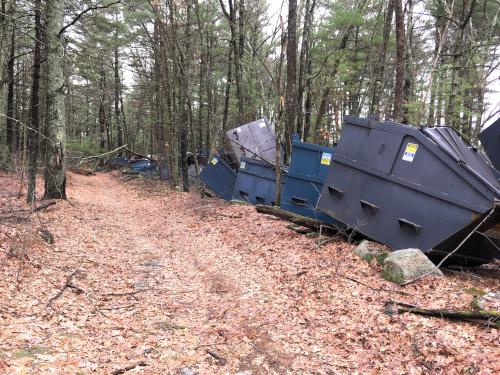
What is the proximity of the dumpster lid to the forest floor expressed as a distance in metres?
1.62

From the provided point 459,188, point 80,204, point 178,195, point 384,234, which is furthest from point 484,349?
point 178,195

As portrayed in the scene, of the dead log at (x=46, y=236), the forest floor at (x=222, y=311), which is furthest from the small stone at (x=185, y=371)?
the dead log at (x=46, y=236)

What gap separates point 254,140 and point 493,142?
24.8ft

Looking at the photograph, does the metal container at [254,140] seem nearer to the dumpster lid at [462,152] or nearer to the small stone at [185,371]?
the dumpster lid at [462,152]

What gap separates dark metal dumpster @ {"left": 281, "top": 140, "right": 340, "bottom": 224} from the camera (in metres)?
9.90

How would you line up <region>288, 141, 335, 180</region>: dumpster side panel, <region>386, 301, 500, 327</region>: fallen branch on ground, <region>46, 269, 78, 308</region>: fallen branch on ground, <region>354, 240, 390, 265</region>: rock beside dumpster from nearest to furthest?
1. <region>386, 301, 500, 327</region>: fallen branch on ground
2. <region>46, 269, 78, 308</region>: fallen branch on ground
3. <region>354, 240, 390, 265</region>: rock beside dumpster
4. <region>288, 141, 335, 180</region>: dumpster side panel

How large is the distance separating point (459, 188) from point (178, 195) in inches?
525

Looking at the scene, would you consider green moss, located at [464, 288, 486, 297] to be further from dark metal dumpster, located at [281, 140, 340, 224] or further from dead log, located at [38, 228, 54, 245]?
dead log, located at [38, 228, 54, 245]

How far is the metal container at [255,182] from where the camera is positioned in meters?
12.7

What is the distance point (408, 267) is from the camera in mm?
5930

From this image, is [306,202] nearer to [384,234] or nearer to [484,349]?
[384,234]

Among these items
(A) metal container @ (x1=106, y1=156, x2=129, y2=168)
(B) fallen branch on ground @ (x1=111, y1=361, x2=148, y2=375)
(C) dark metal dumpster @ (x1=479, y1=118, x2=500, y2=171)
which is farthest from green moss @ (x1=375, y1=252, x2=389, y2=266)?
(A) metal container @ (x1=106, y1=156, x2=129, y2=168)

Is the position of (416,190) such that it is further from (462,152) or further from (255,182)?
(255,182)

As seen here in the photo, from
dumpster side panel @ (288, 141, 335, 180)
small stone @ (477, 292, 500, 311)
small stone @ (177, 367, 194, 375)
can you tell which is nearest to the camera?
small stone @ (177, 367, 194, 375)
